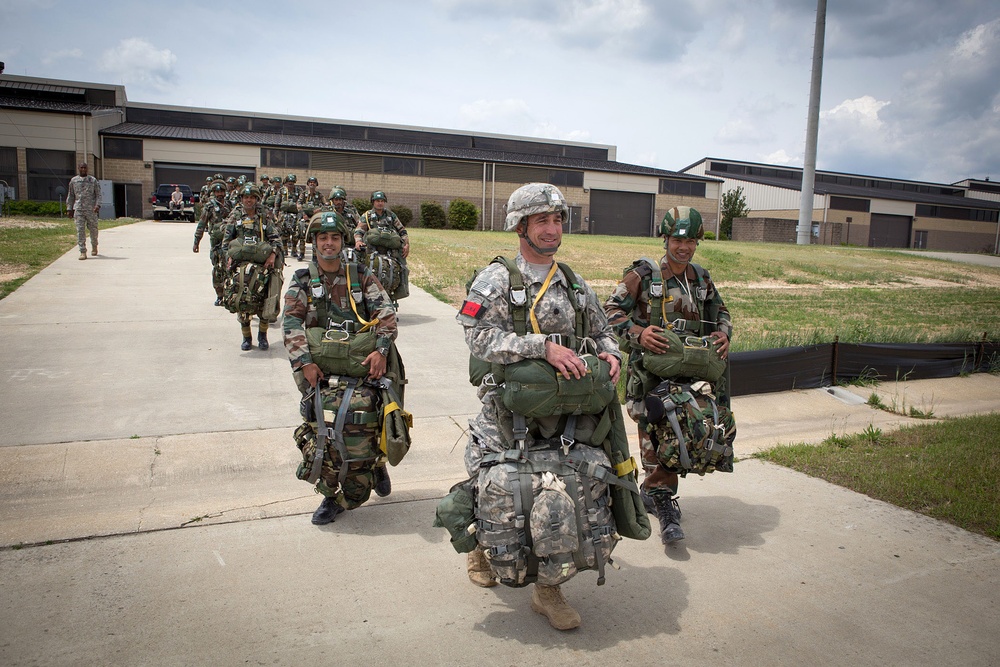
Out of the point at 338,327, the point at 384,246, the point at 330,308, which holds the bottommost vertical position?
the point at 338,327

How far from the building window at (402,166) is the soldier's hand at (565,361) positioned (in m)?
46.6

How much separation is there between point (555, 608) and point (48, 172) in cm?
4744

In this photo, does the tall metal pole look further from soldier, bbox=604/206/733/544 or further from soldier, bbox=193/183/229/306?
soldier, bbox=604/206/733/544

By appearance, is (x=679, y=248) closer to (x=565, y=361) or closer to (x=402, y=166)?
(x=565, y=361)

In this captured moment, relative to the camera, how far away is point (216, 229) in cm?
1116

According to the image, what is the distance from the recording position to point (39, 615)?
133 inches

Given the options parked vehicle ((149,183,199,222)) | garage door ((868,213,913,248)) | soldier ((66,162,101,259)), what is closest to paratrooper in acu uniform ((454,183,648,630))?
soldier ((66,162,101,259))

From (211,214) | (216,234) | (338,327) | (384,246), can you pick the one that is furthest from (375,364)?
(211,214)

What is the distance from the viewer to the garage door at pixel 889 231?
6378 cm

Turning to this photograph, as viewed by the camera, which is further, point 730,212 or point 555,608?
point 730,212

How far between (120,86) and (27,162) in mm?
11915

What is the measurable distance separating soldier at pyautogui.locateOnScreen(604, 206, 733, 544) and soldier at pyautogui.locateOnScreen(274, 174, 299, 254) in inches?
565

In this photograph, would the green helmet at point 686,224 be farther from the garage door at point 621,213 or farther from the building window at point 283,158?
the garage door at point 621,213

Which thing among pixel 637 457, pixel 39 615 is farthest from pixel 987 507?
pixel 39 615
